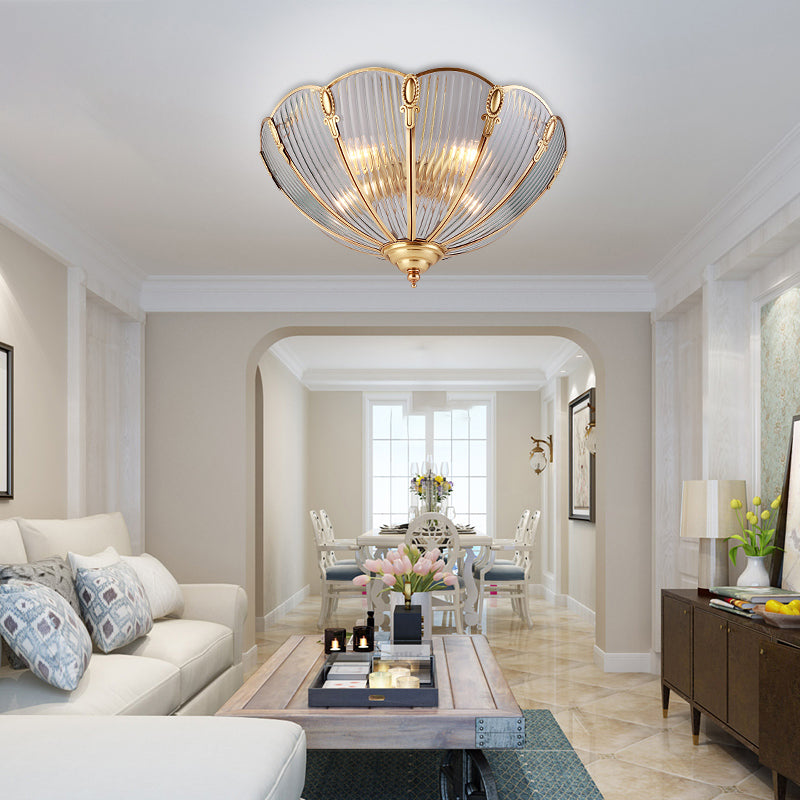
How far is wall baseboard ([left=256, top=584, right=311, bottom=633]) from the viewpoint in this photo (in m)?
7.45

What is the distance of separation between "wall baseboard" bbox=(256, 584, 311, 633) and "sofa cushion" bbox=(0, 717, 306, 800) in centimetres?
560

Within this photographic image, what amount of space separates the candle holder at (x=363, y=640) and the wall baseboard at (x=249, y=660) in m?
2.37

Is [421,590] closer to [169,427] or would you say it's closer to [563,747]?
[563,747]

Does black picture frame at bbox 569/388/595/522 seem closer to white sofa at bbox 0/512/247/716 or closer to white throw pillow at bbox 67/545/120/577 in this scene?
white sofa at bbox 0/512/247/716

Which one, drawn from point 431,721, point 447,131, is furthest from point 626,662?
point 447,131

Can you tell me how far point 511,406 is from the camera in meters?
10.6

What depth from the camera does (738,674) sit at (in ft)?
11.5

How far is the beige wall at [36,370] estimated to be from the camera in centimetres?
395

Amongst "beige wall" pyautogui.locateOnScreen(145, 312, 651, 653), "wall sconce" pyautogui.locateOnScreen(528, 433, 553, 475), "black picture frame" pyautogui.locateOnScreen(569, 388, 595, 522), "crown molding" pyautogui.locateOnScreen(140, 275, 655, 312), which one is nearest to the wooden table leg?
"beige wall" pyautogui.locateOnScreen(145, 312, 651, 653)

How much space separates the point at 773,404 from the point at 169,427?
380cm

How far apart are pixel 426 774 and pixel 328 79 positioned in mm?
2820

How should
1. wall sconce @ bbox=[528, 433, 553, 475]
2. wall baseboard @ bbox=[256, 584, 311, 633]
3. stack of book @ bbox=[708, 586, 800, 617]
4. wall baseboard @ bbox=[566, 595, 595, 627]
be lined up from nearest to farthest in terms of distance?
stack of book @ bbox=[708, 586, 800, 617] → wall baseboard @ bbox=[256, 584, 311, 633] → wall baseboard @ bbox=[566, 595, 595, 627] → wall sconce @ bbox=[528, 433, 553, 475]

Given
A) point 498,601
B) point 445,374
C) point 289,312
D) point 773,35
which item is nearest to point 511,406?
point 445,374

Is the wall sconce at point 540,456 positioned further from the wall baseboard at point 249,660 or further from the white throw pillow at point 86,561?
the white throw pillow at point 86,561
